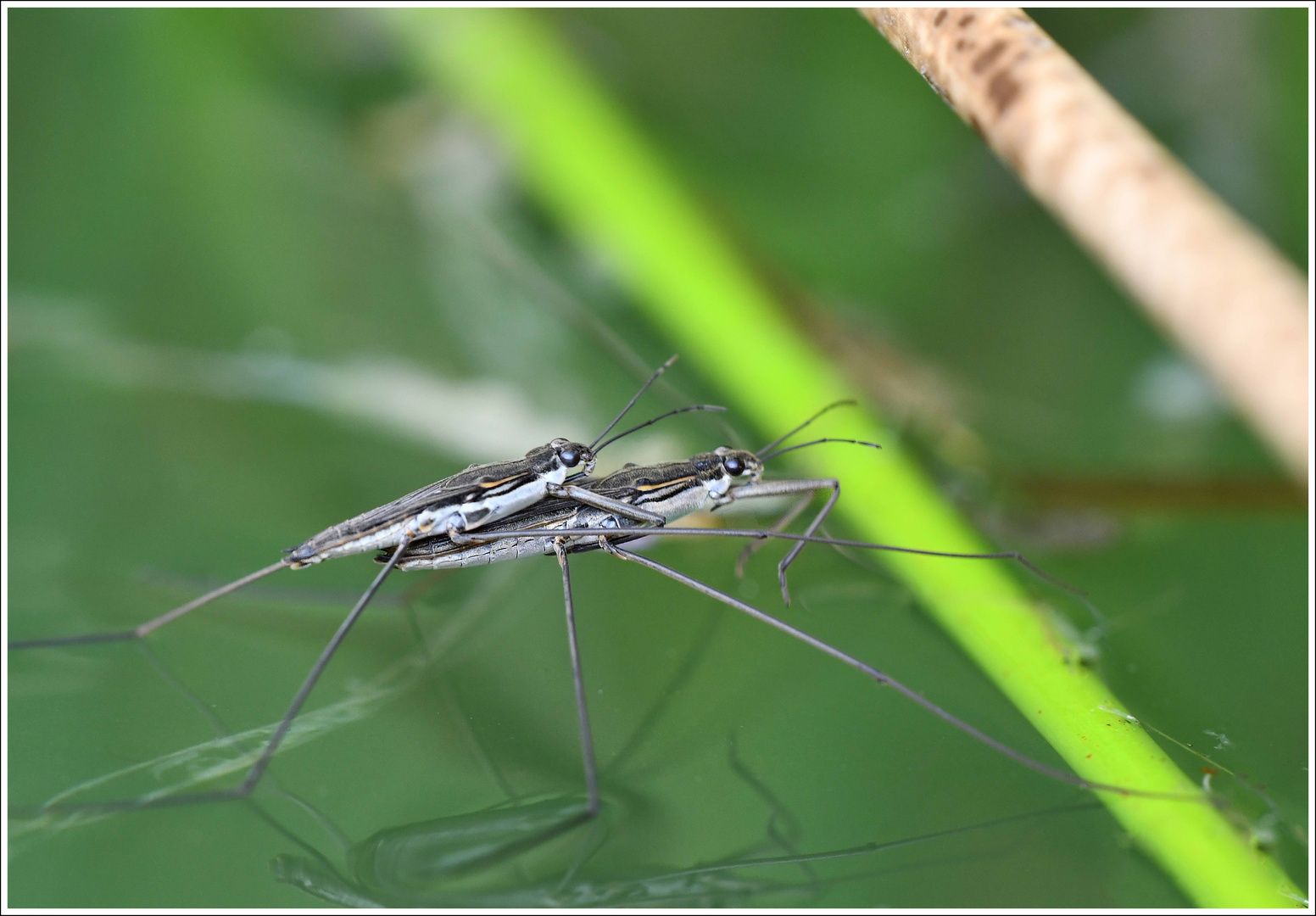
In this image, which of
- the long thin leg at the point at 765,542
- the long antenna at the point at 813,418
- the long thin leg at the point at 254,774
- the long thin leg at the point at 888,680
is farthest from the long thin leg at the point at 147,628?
the long antenna at the point at 813,418

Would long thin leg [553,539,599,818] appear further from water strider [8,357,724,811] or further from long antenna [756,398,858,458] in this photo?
long antenna [756,398,858,458]

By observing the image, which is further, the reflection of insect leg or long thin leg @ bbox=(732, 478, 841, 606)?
long thin leg @ bbox=(732, 478, 841, 606)

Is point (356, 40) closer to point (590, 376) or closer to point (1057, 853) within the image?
point (590, 376)

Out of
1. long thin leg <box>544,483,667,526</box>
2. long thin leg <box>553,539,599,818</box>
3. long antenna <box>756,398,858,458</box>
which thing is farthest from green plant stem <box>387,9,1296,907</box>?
long thin leg <box>553,539,599,818</box>

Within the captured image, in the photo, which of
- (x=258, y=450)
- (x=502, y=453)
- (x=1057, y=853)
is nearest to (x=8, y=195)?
(x=258, y=450)

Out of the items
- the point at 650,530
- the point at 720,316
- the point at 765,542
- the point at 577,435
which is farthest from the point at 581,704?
the point at 720,316

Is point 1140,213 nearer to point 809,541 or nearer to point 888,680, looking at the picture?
point 888,680

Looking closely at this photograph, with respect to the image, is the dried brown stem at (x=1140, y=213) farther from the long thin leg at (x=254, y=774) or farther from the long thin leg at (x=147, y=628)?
the long thin leg at (x=147, y=628)
